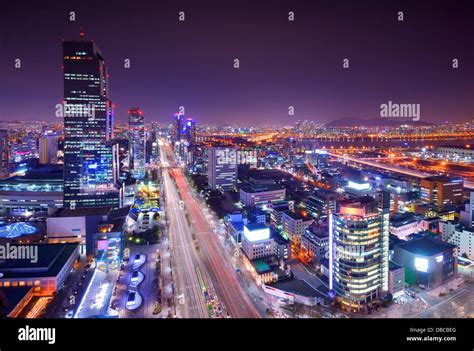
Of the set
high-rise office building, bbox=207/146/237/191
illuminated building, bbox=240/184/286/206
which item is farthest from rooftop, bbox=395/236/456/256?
high-rise office building, bbox=207/146/237/191

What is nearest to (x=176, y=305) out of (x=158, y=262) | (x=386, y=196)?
(x=158, y=262)

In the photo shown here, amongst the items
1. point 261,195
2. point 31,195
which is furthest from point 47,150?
point 261,195

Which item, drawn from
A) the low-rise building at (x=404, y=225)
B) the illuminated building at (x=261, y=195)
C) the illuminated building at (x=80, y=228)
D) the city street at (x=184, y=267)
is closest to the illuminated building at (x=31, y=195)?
the illuminated building at (x=80, y=228)

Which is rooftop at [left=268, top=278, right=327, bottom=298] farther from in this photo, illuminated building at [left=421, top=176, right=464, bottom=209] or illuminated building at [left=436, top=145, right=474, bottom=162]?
illuminated building at [left=436, top=145, right=474, bottom=162]

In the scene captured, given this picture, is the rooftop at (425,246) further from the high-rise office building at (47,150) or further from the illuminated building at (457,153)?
the high-rise office building at (47,150)
